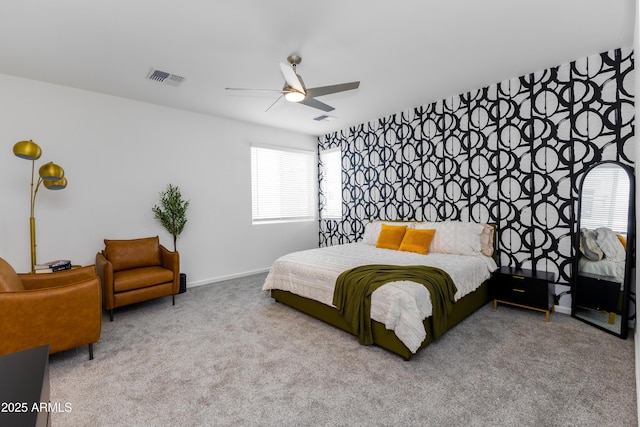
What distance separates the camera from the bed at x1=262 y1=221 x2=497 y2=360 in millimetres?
2471

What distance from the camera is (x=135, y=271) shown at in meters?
3.77

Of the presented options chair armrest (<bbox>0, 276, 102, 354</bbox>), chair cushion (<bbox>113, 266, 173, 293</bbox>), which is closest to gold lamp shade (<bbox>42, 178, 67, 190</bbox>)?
chair cushion (<bbox>113, 266, 173, 293</bbox>)

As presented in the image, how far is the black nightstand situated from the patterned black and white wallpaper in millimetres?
343

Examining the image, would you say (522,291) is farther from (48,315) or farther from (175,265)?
(48,315)

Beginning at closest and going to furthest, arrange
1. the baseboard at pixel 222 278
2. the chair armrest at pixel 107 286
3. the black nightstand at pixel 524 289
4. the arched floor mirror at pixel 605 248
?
the arched floor mirror at pixel 605 248 → the black nightstand at pixel 524 289 → the chair armrest at pixel 107 286 → the baseboard at pixel 222 278

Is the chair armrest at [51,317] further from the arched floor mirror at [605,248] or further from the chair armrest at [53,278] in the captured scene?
the arched floor mirror at [605,248]

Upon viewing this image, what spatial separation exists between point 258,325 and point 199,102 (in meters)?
3.29

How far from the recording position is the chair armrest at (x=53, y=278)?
2.83 m

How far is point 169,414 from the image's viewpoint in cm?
188

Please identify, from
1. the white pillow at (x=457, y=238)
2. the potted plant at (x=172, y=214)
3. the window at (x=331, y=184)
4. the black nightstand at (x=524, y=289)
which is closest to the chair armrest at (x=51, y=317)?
the potted plant at (x=172, y=214)

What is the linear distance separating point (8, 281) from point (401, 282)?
3224 mm

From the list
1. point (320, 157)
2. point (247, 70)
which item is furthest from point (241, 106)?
point (320, 157)

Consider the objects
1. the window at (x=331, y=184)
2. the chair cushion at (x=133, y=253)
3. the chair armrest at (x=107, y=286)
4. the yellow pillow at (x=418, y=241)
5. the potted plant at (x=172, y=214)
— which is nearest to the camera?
the chair armrest at (x=107, y=286)

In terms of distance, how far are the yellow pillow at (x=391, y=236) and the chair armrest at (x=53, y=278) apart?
3.71 m
